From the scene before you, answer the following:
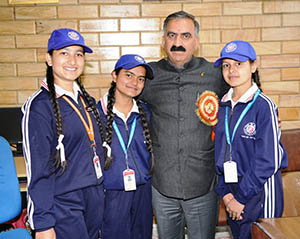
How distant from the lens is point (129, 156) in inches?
71.5

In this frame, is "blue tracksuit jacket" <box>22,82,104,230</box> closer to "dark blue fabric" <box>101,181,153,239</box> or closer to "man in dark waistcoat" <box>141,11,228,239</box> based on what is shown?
"dark blue fabric" <box>101,181,153,239</box>

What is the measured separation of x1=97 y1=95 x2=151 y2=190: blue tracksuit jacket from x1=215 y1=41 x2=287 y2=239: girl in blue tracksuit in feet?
1.50

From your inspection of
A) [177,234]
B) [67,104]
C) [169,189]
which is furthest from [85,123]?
[177,234]

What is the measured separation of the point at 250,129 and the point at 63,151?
97 cm

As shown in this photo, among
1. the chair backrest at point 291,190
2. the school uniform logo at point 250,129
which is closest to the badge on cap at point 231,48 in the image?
the school uniform logo at point 250,129

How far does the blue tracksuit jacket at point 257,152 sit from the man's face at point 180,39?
41 cm

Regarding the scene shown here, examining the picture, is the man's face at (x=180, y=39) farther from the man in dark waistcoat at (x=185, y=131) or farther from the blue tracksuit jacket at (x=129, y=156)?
the blue tracksuit jacket at (x=129, y=156)

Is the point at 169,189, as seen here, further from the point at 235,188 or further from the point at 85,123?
the point at 85,123

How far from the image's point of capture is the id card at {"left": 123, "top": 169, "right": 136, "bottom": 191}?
176 centimetres

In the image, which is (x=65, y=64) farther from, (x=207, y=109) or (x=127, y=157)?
(x=207, y=109)

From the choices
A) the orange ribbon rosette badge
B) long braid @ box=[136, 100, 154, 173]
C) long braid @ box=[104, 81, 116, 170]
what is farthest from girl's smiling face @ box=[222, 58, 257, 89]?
long braid @ box=[104, 81, 116, 170]

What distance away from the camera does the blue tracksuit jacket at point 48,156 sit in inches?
52.9

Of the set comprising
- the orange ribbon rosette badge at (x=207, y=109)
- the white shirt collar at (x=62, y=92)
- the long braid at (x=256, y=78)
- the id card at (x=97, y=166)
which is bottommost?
the id card at (x=97, y=166)

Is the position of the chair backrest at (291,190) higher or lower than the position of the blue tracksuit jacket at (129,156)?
lower
